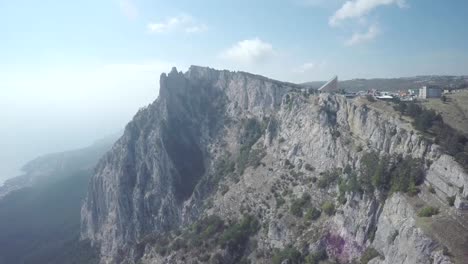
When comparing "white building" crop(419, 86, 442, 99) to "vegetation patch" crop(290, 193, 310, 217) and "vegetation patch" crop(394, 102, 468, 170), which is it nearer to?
"vegetation patch" crop(394, 102, 468, 170)

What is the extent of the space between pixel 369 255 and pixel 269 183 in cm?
3464

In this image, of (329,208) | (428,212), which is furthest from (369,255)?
(329,208)

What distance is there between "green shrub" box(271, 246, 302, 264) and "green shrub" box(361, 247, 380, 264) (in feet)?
39.8

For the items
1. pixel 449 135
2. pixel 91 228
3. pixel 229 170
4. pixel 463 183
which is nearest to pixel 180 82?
pixel 229 170

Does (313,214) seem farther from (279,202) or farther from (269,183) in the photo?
(269,183)

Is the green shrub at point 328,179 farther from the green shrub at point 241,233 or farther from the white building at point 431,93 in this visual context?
the white building at point 431,93

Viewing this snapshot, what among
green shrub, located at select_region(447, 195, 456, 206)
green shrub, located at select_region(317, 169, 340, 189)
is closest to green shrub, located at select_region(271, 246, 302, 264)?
green shrub, located at select_region(317, 169, 340, 189)

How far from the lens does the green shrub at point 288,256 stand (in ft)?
201

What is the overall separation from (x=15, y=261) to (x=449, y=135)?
146 metres

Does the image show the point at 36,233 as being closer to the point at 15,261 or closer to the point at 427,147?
the point at 15,261

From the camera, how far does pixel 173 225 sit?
10762cm

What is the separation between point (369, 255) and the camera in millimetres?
50719

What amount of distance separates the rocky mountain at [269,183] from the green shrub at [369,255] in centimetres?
32

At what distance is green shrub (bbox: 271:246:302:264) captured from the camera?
61219 mm
